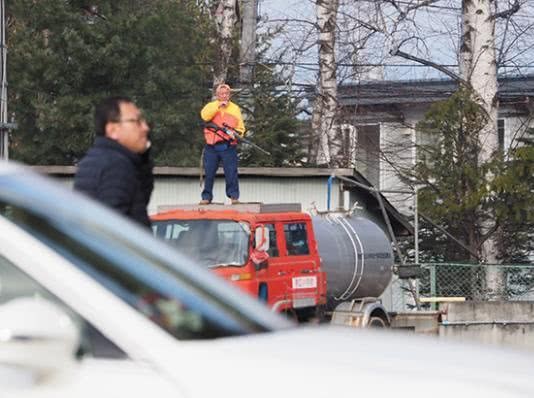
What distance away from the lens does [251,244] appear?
1589cm

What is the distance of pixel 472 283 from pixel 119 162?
52.1 feet

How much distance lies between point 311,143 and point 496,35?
581 centimetres

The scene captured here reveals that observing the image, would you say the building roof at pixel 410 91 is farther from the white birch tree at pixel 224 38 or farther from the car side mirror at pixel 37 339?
the car side mirror at pixel 37 339

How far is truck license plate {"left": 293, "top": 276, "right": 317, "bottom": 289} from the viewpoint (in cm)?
1681

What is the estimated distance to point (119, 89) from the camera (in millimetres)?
33312

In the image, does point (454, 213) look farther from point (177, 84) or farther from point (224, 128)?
point (177, 84)

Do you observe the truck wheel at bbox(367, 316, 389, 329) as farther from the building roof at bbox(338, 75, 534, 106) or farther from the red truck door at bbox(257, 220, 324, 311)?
the building roof at bbox(338, 75, 534, 106)

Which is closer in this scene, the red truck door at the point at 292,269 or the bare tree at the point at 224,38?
the red truck door at the point at 292,269

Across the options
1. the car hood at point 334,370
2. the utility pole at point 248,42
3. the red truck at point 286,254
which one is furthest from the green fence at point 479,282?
the car hood at point 334,370

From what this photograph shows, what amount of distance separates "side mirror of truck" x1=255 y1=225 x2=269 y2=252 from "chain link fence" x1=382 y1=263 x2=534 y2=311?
645cm

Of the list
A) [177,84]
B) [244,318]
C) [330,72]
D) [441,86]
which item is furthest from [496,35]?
[244,318]

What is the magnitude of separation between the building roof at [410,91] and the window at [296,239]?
61.6ft

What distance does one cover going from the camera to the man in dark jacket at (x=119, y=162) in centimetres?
712

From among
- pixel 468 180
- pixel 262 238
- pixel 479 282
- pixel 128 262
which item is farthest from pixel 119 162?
pixel 468 180
